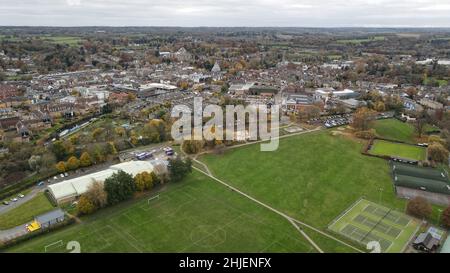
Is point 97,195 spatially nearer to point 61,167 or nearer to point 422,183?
point 61,167

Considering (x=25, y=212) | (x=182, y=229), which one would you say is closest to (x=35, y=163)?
(x=25, y=212)

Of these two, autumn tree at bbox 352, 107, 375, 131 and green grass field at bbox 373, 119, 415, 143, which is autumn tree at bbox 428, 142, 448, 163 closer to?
green grass field at bbox 373, 119, 415, 143

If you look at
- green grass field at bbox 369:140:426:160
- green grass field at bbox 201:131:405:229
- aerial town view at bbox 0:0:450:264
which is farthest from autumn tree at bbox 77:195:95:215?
green grass field at bbox 369:140:426:160

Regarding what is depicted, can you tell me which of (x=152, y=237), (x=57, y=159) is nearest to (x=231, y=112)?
(x=57, y=159)

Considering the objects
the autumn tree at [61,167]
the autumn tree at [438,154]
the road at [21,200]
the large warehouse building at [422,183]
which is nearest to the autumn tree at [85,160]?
the autumn tree at [61,167]

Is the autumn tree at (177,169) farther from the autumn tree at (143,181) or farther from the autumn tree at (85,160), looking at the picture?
the autumn tree at (85,160)
